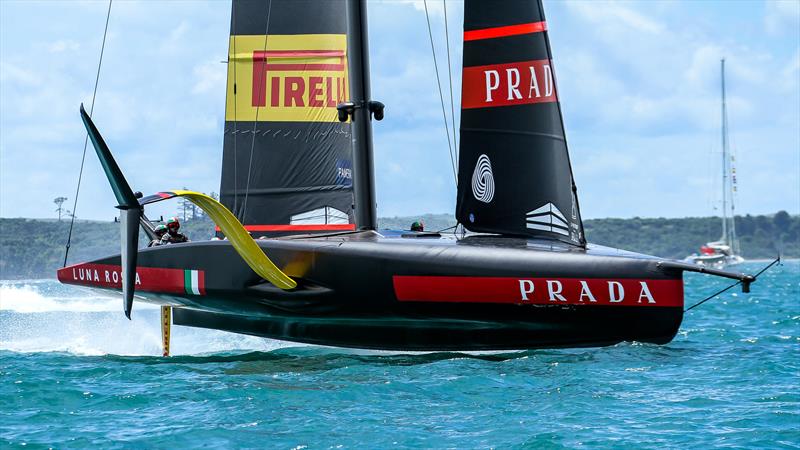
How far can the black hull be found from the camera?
661 centimetres

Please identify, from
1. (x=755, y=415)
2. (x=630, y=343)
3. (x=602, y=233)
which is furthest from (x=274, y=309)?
(x=602, y=233)

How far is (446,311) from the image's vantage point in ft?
22.6

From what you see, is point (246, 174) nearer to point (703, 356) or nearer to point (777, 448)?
point (703, 356)

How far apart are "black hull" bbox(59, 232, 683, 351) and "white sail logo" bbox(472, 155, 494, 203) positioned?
0.41 metres

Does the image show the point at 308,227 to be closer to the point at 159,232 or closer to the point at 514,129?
the point at 159,232

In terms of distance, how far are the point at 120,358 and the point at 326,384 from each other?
251 centimetres

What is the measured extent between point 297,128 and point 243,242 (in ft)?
10.5

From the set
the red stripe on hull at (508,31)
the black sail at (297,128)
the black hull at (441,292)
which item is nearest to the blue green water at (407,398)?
the black hull at (441,292)

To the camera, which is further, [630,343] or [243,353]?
[243,353]

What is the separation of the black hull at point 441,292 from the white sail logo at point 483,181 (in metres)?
0.41

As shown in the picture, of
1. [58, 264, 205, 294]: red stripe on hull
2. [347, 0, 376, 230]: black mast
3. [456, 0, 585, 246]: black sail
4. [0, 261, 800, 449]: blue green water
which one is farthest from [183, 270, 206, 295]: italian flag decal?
[456, 0, 585, 246]: black sail

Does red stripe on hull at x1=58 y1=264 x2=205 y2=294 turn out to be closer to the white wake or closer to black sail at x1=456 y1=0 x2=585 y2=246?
the white wake

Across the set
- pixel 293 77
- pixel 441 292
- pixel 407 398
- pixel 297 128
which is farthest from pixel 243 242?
pixel 293 77

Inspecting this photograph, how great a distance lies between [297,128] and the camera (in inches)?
398
